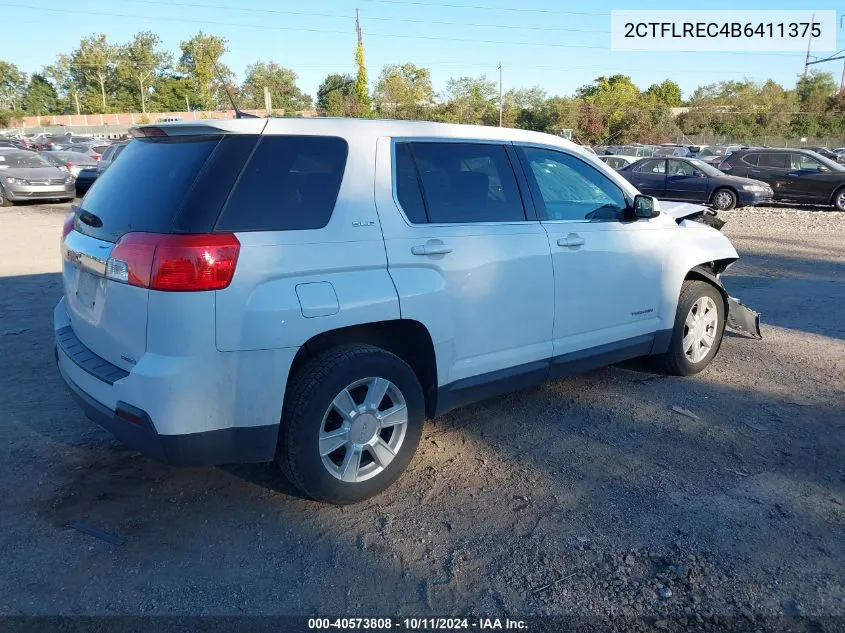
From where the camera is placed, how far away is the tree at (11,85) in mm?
93375

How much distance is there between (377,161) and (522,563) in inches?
79.1

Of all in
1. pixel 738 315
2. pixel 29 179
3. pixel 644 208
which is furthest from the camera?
pixel 29 179

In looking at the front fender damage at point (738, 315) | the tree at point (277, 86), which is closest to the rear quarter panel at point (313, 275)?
the front fender damage at point (738, 315)

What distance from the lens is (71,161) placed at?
67.8 feet

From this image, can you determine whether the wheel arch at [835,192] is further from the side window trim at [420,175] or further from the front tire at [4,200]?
the front tire at [4,200]

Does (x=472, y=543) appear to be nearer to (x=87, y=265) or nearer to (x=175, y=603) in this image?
(x=175, y=603)

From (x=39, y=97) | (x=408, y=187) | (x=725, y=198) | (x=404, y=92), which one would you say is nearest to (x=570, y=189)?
(x=408, y=187)

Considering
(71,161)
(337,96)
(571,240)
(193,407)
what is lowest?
(193,407)

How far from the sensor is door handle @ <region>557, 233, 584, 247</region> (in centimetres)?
398

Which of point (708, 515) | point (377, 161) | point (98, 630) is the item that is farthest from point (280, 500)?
point (708, 515)

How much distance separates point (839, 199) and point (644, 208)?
53.5 feet

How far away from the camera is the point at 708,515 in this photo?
3.23 metres

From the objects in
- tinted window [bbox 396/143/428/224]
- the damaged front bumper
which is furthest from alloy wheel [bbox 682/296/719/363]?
tinted window [bbox 396/143/428/224]

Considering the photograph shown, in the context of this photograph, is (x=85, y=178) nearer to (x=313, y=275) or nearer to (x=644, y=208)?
(x=644, y=208)
